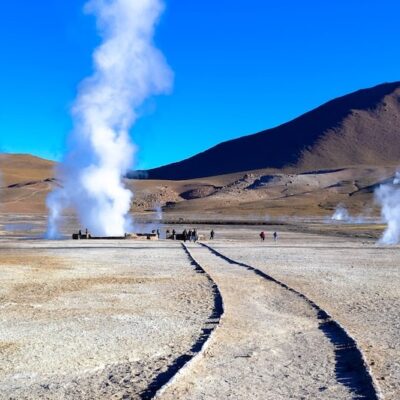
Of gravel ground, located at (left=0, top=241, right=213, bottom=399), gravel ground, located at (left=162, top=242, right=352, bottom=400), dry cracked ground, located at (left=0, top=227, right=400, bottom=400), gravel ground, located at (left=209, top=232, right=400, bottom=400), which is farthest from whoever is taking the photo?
gravel ground, located at (left=209, top=232, right=400, bottom=400)

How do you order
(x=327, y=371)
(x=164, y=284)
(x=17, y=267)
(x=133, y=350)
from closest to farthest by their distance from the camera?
(x=327, y=371), (x=133, y=350), (x=164, y=284), (x=17, y=267)

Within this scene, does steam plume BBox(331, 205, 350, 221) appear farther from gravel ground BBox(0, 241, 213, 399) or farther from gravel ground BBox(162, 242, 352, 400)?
gravel ground BBox(162, 242, 352, 400)

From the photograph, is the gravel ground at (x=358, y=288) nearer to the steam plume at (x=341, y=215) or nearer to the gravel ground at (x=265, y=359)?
the gravel ground at (x=265, y=359)

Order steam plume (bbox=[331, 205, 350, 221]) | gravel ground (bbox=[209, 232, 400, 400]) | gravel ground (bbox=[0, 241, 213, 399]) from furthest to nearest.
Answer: steam plume (bbox=[331, 205, 350, 221])
gravel ground (bbox=[209, 232, 400, 400])
gravel ground (bbox=[0, 241, 213, 399])

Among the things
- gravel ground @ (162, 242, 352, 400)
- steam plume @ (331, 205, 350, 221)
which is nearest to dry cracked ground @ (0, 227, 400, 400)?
gravel ground @ (162, 242, 352, 400)

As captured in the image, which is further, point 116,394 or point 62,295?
point 62,295

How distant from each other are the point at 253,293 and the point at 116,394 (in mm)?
10030

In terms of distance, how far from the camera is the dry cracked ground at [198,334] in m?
9.35

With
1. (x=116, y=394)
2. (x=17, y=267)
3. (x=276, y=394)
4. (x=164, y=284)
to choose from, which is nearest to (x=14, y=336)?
(x=116, y=394)

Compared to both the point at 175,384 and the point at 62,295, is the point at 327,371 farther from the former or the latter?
the point at 62,295

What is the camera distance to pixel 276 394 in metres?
8.94

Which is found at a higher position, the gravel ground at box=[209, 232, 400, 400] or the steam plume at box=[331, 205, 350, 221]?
the steam plume at box=[331, 205, 350, 221]

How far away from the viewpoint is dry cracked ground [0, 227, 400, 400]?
9.35m

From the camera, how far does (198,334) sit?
12773mm
